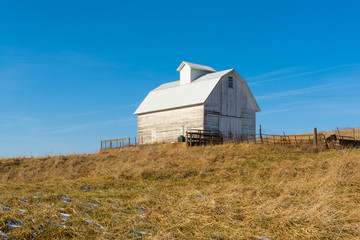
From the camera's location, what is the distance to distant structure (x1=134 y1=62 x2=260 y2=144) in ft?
106

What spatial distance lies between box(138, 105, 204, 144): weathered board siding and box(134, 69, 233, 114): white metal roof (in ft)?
1.87

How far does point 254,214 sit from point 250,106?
2939 centimetres

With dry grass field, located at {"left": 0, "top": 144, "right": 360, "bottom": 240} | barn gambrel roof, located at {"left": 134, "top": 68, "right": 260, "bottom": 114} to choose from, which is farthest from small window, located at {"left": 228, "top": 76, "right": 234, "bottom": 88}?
dry grass field, located at {"left": 0, "top": 144, "right": 360, "bottom": 240}

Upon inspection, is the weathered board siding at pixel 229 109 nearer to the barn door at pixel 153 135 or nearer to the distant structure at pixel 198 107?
the distant structure at pixel 198 107

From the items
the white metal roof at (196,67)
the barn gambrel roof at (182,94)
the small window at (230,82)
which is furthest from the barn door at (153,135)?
the small window at (230,82)

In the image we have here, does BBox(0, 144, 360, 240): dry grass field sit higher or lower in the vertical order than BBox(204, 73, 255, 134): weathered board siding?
lower

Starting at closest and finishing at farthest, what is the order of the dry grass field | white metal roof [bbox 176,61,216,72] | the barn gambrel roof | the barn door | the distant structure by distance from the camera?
1. the dry grass field
2. the distant structure
3. the barn gambrel roof
4. the barn door
5. white metal roof [bbox 176,61,216,72]

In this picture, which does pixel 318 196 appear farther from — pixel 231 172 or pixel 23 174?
pixel 23 174

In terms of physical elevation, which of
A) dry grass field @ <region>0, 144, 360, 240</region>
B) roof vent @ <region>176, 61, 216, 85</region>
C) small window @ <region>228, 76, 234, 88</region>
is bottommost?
dry grass field @ <region>0, 144, 360, 240</region>

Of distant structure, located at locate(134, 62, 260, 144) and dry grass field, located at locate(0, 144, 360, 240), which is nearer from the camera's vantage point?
dry grass field, located at locate(0, 144, 360, 240)

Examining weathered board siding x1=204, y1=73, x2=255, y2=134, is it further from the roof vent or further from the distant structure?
the roof vent

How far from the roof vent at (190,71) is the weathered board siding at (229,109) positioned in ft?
14.9

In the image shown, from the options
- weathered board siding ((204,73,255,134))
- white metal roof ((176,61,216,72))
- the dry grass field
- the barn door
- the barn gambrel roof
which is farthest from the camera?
white metal roof ((176,61,216,72))

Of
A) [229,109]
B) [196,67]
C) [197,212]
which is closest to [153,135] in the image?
[229,109]
